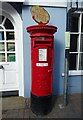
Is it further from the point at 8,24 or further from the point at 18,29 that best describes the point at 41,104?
the point at 8,24

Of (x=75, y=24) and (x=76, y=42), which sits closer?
(x=75, y=24)

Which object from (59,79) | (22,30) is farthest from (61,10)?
(59,79)

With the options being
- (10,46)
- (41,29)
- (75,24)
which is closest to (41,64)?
(41,29)

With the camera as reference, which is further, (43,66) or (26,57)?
(26,57)

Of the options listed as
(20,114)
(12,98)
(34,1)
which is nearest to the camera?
(20,114)

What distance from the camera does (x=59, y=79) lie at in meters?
5.21

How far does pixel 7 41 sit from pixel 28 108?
205 cm

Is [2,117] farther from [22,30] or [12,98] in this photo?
[22,30]

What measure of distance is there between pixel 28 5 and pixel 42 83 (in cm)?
222

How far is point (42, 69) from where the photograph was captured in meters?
3.88

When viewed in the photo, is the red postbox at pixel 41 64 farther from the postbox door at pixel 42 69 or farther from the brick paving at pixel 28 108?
the brick paving at pixel 28 108

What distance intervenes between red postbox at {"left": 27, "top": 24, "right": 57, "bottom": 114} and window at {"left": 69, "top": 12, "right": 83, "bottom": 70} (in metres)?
1.53

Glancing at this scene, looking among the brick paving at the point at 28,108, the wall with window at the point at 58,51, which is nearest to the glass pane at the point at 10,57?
the wall with window at the point at 58,51

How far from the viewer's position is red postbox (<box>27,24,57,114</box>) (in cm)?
374
